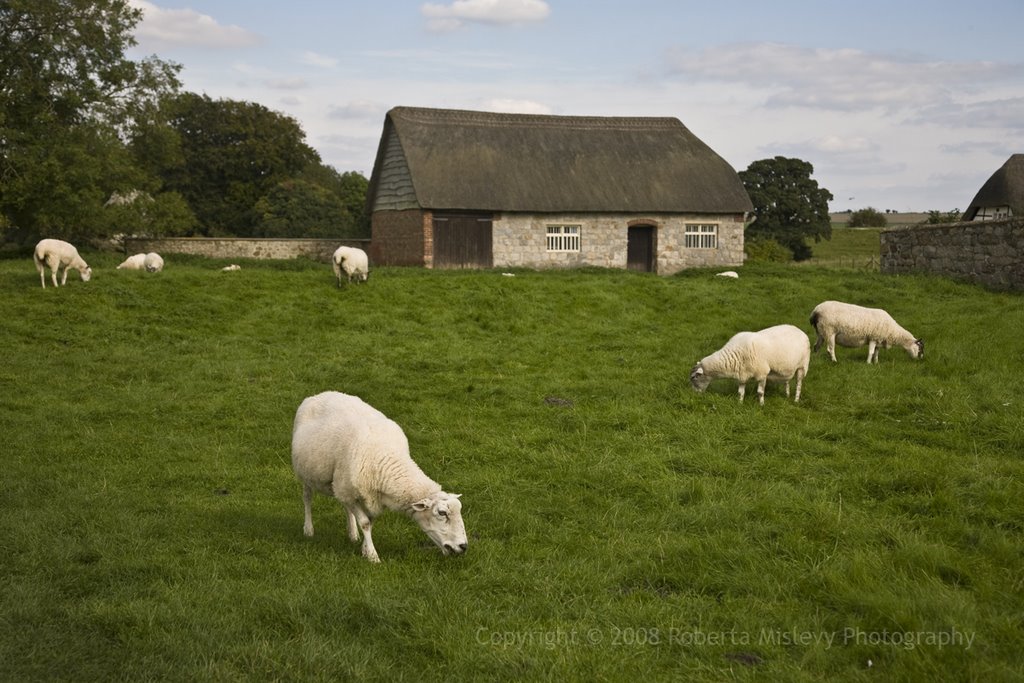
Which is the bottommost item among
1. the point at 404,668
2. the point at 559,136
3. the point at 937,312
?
the point at 404,668

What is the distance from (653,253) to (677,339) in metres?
16.9

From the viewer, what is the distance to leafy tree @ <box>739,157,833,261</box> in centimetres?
5609

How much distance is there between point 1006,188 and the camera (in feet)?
125

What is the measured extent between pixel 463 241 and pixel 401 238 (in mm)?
2678

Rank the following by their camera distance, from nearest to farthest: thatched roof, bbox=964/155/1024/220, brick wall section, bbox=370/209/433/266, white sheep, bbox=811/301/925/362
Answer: white sheep, bbox=811/301/925/362
brick wall section, bbox=370/209/433/266
thatched roof, bbox=964/155/1024/220

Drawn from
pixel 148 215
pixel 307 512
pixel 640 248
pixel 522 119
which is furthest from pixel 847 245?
pixel 307 512

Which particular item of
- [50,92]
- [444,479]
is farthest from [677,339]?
[50,92]

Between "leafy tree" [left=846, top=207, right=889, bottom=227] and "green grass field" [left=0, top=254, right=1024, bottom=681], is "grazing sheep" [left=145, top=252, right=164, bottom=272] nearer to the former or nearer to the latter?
"green grass field" [left=0, top=254, right=1024, bottom=681]

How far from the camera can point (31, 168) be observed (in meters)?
28.8

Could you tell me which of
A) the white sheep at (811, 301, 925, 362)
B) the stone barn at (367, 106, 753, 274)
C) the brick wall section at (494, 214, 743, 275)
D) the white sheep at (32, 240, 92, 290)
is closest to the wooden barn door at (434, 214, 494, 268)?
the stone barn at (367, 106, 753, 274)

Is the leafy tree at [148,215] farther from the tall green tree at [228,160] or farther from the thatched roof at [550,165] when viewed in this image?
the tall green tree at [228,160]

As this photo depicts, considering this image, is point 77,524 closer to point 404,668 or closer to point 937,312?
point 404,668

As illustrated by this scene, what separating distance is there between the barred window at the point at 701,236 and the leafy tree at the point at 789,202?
2148 cm

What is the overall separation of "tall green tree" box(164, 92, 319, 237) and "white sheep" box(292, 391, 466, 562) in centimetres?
4586
